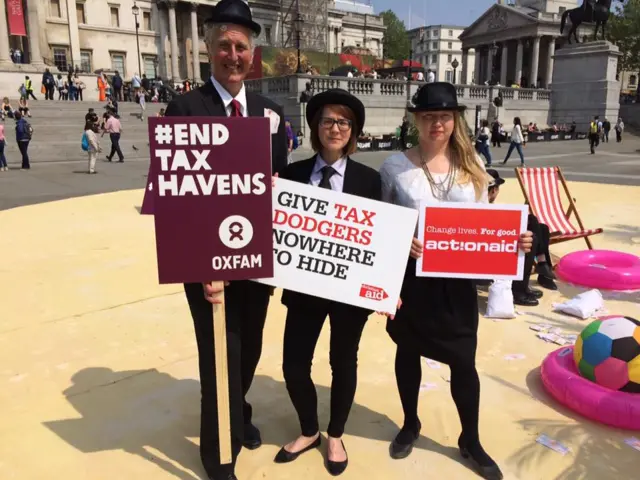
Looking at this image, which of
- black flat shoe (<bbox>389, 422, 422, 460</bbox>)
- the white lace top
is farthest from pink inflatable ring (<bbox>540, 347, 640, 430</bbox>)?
the white lace top

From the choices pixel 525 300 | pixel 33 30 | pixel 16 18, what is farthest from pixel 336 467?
pixel 16 18

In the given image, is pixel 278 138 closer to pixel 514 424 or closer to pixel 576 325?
pixel 514 424

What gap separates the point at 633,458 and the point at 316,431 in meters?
1.83

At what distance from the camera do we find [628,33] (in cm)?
5834

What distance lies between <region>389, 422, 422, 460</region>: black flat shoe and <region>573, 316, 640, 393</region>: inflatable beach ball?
50.9 inches

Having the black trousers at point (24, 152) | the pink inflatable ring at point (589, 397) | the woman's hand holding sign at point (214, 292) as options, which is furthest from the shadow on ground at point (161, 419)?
the black trousers at point (24, 152)

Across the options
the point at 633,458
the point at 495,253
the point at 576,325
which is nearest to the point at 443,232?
the point at 495,253

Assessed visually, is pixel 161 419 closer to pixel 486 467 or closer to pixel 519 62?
pixel 486 467

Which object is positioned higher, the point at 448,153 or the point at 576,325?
the point at 448,153

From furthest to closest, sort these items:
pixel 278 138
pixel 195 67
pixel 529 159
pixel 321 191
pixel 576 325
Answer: pixel 195 67, pixel 529 159, pixel 576 325, pixel 278 138, pixel 321 191

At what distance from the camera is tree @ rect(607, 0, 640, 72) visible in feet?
189

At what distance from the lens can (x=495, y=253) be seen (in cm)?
284

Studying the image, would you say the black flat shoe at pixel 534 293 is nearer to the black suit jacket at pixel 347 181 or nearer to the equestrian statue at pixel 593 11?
the black suit jacket at pixel 347 181

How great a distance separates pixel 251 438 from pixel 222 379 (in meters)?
0.72
